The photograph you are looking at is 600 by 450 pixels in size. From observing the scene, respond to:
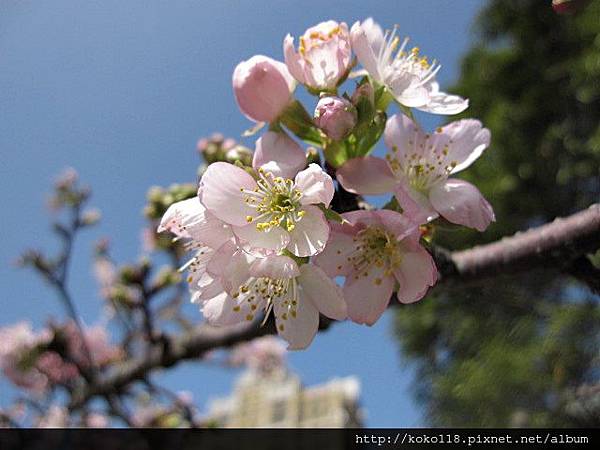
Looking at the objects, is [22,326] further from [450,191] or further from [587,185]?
[587,185]

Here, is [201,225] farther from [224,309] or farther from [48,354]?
[48,354]

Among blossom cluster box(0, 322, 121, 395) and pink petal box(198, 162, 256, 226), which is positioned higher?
pink petal box(198, 162, 256, 226)

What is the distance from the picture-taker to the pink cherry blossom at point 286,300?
37 cm

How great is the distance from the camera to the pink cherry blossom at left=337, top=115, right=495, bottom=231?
407 millimetres

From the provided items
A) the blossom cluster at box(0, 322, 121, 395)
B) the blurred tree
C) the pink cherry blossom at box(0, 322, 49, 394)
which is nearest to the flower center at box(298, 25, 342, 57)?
the blossom cluster at box(0, 322, 121, 395)

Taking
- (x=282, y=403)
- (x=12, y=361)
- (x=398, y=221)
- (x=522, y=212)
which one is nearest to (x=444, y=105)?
(x=398, y=221)

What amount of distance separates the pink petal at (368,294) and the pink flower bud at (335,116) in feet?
0.37

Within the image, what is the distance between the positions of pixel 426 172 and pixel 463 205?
0.05 metres

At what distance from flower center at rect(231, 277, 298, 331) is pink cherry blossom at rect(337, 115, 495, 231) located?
0.31 ft

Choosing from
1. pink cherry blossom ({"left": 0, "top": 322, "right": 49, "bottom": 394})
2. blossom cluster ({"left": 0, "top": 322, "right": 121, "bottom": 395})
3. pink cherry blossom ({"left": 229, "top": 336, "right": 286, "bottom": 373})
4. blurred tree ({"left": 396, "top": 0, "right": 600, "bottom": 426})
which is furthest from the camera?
pink cherry blossom ({"left": 229, "top": 336, "right": 286, "bottom": 373})

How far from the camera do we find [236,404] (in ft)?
37.4

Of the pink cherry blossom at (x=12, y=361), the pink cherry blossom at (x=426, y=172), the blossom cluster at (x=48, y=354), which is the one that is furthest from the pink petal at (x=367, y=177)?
the pink cherry blossom at (x=12, y=361)

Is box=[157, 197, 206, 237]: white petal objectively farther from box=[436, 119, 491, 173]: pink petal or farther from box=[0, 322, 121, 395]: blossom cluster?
box=[0, 322, 121, 395]: blossom cluster

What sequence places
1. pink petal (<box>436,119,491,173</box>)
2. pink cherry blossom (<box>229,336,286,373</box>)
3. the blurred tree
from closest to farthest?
pink petal (<box>436,119,491,173</box>) → the blurred tree → pink cherry blossom (<box>229,336,286,373</box>)
